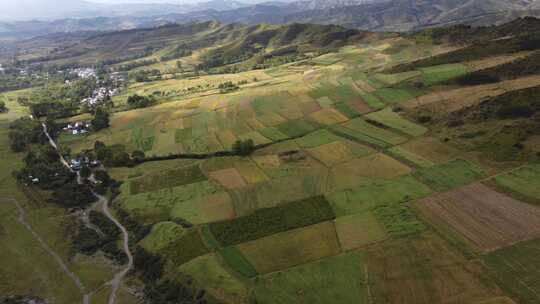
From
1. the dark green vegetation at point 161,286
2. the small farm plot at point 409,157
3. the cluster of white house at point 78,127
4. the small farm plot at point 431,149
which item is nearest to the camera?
the dark green vegetation at point 161,286

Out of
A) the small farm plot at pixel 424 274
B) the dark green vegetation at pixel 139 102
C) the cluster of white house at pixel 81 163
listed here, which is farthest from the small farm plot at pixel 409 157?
the dark green vegetation at pixel 139 102

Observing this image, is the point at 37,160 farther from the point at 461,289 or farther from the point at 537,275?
the point at 537,275

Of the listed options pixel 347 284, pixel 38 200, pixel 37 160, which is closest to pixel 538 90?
pixel 347 284

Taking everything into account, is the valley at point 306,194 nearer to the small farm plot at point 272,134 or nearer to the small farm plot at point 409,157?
the small farm plot at point 409,157

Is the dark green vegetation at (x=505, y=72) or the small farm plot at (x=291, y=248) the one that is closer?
the small farm plot at (x=291, y=248)

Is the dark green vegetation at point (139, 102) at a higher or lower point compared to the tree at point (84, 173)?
higher
